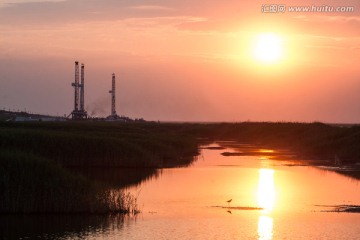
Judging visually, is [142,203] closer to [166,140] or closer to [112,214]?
[112,214]

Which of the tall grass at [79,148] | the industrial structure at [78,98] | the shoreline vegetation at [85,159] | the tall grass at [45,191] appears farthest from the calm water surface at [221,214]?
the industrial structure at [78,98]

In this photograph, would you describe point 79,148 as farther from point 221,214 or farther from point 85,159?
point 221,214

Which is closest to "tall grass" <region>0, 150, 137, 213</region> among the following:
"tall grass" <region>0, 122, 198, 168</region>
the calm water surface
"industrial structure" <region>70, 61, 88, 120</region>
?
the calm water surface

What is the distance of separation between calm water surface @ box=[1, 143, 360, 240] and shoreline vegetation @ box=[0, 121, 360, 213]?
804 mm

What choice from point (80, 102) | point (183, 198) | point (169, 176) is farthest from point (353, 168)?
point (80, 102)

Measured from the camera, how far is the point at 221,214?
2938cm

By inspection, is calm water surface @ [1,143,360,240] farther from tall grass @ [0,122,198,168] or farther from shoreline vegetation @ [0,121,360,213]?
tall grass @ [0,122,198,168]

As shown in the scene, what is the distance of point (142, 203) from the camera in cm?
3212

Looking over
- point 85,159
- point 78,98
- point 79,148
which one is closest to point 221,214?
point 85,159

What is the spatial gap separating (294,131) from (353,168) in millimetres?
49589

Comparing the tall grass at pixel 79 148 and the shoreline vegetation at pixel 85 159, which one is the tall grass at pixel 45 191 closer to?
the shoreline vegetation at pixel 85 159

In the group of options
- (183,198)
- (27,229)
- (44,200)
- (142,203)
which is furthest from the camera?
(183,198)

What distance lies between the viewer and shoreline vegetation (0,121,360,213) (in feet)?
89.8

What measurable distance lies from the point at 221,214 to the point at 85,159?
68.0 ft
